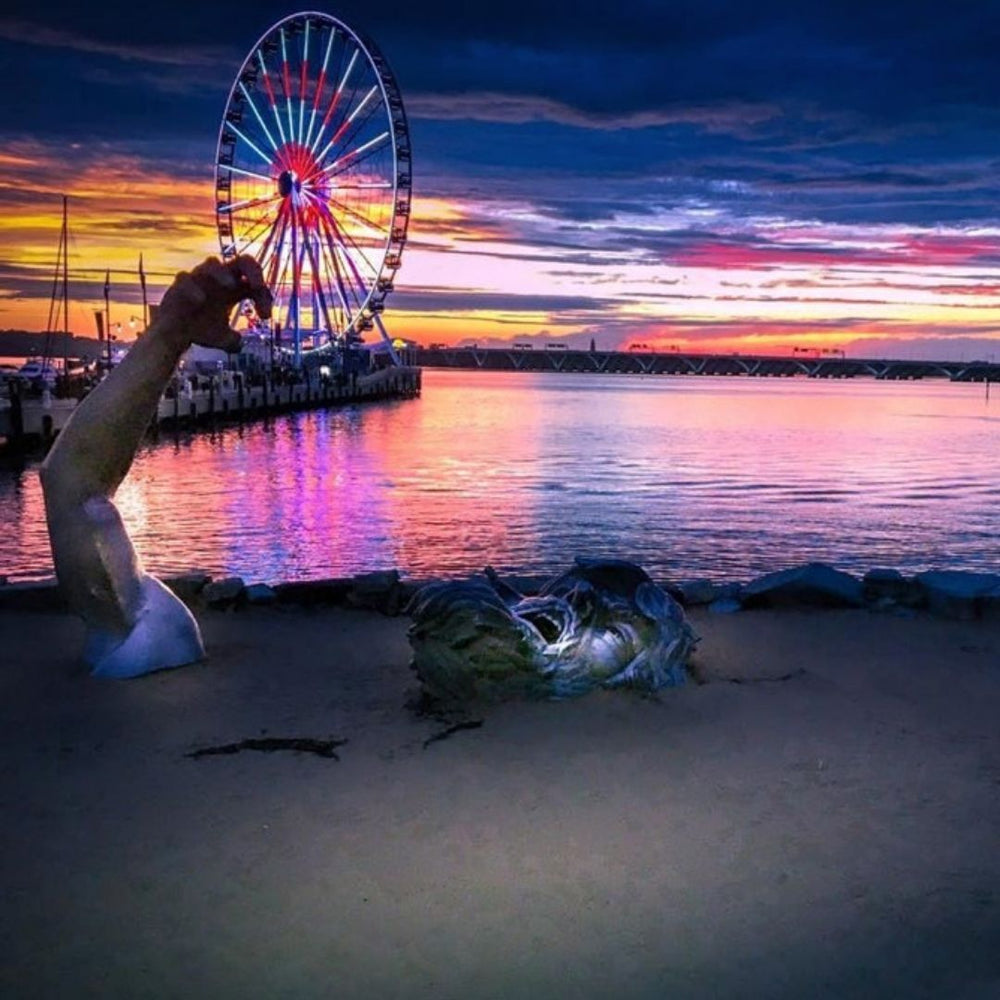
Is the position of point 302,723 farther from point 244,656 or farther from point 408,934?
point 408,934

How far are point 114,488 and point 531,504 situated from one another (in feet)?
65.5

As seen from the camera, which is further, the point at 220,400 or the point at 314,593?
the point at 220,400

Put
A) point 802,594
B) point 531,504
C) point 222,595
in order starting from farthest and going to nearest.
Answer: point 531,504 → point 802,594 → point 222,595

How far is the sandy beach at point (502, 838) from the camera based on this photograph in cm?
427

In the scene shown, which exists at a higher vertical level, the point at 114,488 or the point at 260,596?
the point at 114,488

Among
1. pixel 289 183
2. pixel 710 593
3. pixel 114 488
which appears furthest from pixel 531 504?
pixel 289 183

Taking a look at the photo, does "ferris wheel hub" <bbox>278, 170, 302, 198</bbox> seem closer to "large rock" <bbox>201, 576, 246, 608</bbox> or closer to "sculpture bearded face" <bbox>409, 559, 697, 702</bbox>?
"large rock" <bbox>201, 576, 246, 608</bbox>

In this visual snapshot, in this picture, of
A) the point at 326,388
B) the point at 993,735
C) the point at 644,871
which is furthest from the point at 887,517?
the point at 326,388

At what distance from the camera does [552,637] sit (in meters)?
7.66

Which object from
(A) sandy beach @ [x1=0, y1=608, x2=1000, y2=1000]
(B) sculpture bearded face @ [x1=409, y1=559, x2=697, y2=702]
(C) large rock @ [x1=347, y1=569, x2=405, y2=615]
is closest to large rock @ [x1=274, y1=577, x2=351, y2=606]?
(C) large rock @ [x1=347, y1=569, x2=405, y2=615]

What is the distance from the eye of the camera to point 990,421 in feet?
249

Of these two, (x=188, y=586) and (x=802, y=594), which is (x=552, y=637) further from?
(x=188, y=586)

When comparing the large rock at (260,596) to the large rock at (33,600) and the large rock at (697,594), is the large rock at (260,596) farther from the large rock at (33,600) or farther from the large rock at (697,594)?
the large rock at (697,594)

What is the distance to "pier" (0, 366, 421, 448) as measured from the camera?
36594 millimetres
